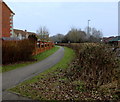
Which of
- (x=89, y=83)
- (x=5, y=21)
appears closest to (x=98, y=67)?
(x=89, y=83)

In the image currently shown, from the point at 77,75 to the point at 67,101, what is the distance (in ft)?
6.59

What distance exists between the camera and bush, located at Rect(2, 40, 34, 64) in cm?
805

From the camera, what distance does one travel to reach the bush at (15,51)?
26.4 ft

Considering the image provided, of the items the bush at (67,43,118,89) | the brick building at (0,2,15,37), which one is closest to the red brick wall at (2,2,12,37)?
the brick building at (0,2,15,37)

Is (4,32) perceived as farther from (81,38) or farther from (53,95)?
(81,38)

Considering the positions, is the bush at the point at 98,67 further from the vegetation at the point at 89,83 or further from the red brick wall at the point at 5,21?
the red brick wall at the point at 5,21

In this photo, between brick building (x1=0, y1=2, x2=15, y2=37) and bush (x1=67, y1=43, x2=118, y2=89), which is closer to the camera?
bush (x1=67, y1=43, x2=118, y2=89)

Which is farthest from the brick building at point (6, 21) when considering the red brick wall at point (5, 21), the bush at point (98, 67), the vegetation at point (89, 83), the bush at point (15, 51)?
the bush at point (98, 67)

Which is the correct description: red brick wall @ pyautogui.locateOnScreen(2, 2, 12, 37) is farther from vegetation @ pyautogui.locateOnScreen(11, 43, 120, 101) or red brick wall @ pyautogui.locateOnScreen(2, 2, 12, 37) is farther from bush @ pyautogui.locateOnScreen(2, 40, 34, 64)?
vegetation @ pyautogui.locateOnScreen(11, 43, 120, 101)

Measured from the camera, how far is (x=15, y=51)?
8.58 metres

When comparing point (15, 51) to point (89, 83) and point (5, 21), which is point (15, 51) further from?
point (5, 21)

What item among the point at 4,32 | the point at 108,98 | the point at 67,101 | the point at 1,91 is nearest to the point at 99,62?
the point at 108,98

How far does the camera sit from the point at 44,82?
4.77 meters

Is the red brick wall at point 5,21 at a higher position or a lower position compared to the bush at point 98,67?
higher
